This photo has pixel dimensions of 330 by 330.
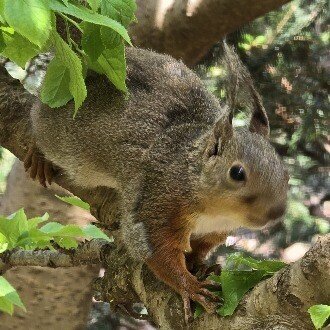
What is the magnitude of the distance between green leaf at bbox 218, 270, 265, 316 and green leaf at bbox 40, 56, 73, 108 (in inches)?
21.6

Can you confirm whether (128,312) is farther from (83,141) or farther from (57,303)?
(57,303)

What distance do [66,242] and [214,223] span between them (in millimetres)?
416

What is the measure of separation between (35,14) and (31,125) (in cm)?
139

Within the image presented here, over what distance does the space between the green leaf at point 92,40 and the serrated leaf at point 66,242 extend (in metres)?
0.74

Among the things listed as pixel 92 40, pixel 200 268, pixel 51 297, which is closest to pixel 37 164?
pixel 200 268

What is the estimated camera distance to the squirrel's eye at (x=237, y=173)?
1.71m

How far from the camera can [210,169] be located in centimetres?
178

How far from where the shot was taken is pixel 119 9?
46.4 inches

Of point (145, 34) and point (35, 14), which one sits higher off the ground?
point (35, 14)

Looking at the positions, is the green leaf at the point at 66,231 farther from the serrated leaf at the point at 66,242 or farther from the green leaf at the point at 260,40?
the green leaf at the point at 260,40

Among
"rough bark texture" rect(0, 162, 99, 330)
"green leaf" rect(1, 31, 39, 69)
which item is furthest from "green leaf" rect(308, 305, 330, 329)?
"rough bark texture" rect(0, 162, 99, 330)

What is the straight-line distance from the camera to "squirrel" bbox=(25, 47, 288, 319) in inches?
67.3

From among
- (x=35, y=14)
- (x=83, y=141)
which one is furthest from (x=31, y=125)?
(x=35, y=14)

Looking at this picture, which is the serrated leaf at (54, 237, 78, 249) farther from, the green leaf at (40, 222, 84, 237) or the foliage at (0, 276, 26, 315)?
the foliage at (0, 276, 26, 315)
